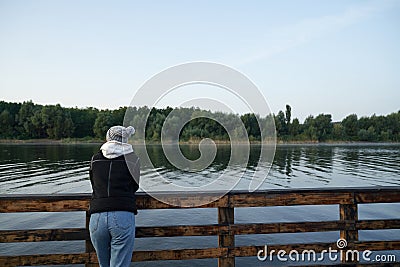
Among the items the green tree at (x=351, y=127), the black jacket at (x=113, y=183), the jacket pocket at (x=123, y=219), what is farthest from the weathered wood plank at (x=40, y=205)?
the green tree at (x=351, y=127)

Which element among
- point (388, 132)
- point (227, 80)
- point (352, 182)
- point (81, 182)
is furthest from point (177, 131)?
point (388, 132)

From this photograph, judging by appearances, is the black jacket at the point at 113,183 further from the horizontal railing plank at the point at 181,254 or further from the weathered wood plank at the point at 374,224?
the weathered wood plank at the point at 374,224

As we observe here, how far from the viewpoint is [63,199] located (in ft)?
9.72

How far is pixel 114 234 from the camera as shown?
2.56 metres

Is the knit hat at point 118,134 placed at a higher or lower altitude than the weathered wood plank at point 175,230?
higher

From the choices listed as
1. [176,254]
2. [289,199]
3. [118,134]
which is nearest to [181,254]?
[176,254]

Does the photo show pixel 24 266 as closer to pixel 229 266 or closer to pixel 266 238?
pixel 229 266

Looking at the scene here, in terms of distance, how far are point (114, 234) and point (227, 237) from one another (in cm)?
118

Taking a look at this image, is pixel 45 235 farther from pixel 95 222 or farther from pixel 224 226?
pixel 224 226

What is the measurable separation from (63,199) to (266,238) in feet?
22.9

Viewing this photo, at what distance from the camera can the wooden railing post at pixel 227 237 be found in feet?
10.4

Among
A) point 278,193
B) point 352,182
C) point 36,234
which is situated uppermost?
point 278,193

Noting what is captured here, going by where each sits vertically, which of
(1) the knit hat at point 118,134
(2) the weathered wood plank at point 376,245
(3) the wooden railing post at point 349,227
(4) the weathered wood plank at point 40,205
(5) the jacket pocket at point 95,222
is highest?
(1) the knit hat at point 118,134

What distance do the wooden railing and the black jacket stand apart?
423 mm
